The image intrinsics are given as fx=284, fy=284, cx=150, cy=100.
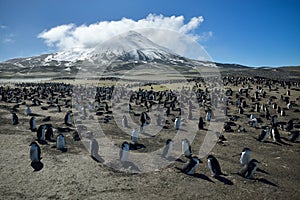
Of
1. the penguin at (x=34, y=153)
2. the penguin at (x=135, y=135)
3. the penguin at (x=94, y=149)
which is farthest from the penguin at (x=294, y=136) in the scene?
the penguin at (x=34, y=153)

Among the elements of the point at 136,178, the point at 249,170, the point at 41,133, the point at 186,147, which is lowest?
the point at 136,178

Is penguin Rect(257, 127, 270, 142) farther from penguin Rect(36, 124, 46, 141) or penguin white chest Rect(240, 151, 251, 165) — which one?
penguin Rect(36, 124, 46, 141)

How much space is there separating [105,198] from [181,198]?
93.9 inches

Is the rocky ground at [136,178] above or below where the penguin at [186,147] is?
below

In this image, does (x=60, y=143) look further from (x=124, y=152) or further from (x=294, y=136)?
(x=294, y=136)

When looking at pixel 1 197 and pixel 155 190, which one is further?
pixel 155 190

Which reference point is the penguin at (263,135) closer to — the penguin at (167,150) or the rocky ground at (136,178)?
the rocky ground at (136,178)

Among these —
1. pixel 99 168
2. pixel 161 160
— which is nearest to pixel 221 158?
pixel 161 160

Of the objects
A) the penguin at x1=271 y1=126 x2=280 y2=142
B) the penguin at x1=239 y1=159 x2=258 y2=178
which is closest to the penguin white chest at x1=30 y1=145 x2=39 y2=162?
the penguin at x1=239 y1=159 x2=258 y2=178

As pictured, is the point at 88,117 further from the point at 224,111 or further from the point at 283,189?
the point at 283,189

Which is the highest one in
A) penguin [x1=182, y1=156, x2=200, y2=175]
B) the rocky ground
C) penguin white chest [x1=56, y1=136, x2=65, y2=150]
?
penguin white chest [x1=56, y1=136, x2=65, y2=150]

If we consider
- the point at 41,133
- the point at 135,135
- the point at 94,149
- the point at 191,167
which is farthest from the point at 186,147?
the point at 41,133

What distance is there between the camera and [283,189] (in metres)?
9.77

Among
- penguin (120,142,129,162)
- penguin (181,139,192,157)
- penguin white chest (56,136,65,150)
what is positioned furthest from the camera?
penguin white chest (56,136,65,150)
